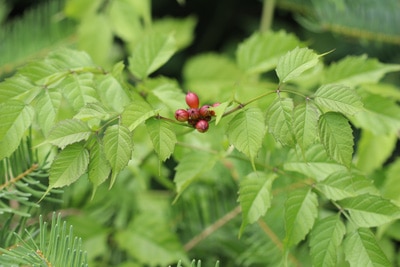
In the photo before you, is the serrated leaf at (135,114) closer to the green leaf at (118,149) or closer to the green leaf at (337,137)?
the green leaf at (118,149)

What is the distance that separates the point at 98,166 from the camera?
18.8 inches

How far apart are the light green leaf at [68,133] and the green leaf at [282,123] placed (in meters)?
0.14

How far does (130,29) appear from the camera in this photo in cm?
94

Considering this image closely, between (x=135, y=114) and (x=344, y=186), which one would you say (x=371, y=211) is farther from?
(x=135, y=114)

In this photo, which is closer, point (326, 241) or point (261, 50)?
point (326, 241)

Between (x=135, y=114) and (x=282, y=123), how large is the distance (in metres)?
0.11

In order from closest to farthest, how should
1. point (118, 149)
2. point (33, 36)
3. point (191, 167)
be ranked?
point (118, 149) → point (191, 167) → point (33, 36)

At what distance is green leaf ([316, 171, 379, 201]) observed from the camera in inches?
20.6

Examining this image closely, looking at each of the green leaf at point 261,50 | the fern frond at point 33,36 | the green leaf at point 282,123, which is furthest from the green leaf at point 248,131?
the fern frond at point 33,36

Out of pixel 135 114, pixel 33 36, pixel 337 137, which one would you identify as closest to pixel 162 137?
pixel 135 114

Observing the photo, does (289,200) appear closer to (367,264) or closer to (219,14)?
(367,264)

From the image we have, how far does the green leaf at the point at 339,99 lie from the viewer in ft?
1.52

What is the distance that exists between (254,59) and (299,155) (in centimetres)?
24

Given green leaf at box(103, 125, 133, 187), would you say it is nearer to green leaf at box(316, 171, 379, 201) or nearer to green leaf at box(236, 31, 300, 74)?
green leaf at box(316, 171, 379, 201)
